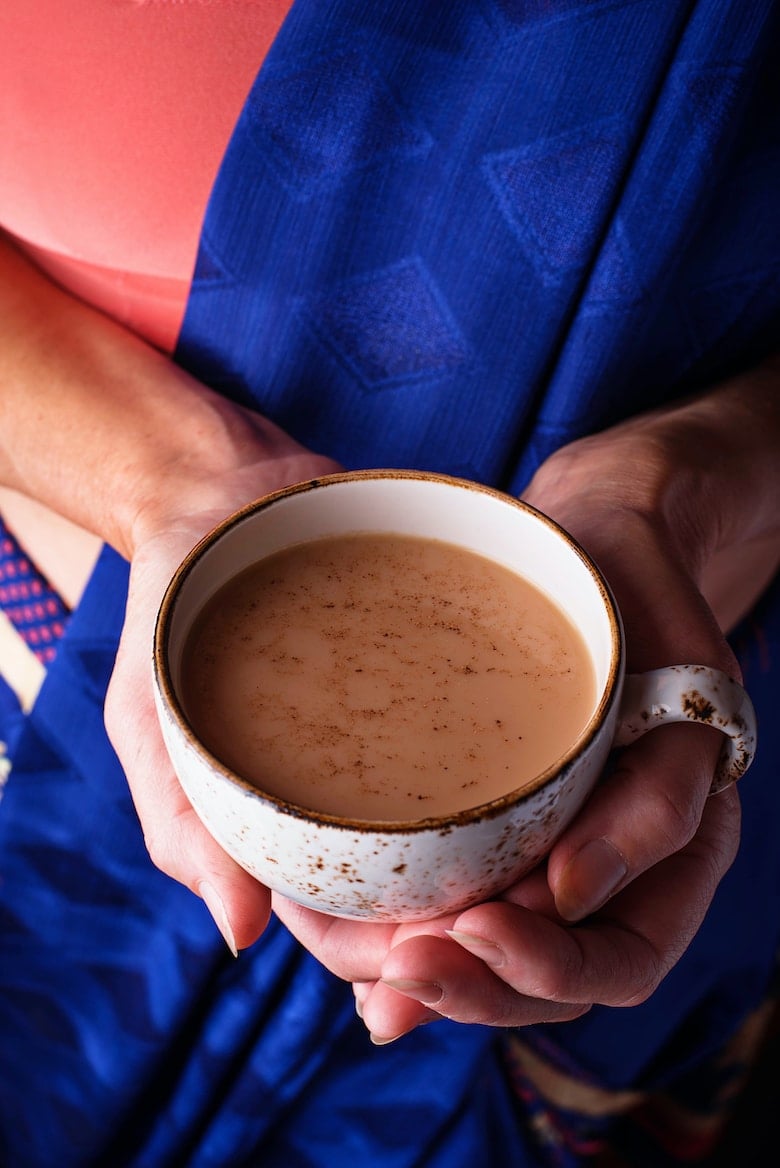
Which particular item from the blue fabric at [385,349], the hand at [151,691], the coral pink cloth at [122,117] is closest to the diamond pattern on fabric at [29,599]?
the blue fabric at [385,349]

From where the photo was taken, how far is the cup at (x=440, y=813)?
1.68ft

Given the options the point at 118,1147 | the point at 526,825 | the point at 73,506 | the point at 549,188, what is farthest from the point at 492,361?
the point at 118,1147

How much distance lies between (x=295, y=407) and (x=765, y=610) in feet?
1.91

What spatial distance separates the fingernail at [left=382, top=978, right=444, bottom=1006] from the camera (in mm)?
587

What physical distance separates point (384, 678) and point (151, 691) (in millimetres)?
181

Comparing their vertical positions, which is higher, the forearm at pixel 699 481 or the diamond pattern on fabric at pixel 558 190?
the diamond pattern on fabric at pixel 558 190

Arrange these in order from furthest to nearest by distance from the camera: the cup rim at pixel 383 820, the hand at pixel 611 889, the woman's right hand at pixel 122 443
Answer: the woman's right hand at pixel 122 443, the hand at pixel 611 889, the cup rim at pixel 383 820

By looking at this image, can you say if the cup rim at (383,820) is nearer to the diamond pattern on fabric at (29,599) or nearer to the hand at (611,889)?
the hand at (611,889)

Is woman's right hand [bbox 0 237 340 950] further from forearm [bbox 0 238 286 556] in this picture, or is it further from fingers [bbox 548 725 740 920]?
fingers [bbox 548 725 740 920]

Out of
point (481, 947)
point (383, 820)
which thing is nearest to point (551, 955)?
point (481, 947)

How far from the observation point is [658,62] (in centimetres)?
85

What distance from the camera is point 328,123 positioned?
0.88 metres

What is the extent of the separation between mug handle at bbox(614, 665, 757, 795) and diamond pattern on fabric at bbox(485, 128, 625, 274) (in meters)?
0.46

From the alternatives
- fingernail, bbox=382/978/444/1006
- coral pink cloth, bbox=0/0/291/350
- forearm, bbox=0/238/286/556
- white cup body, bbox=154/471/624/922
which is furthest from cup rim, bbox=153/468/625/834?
coral pink cloth, bbox=0/0/291/350
